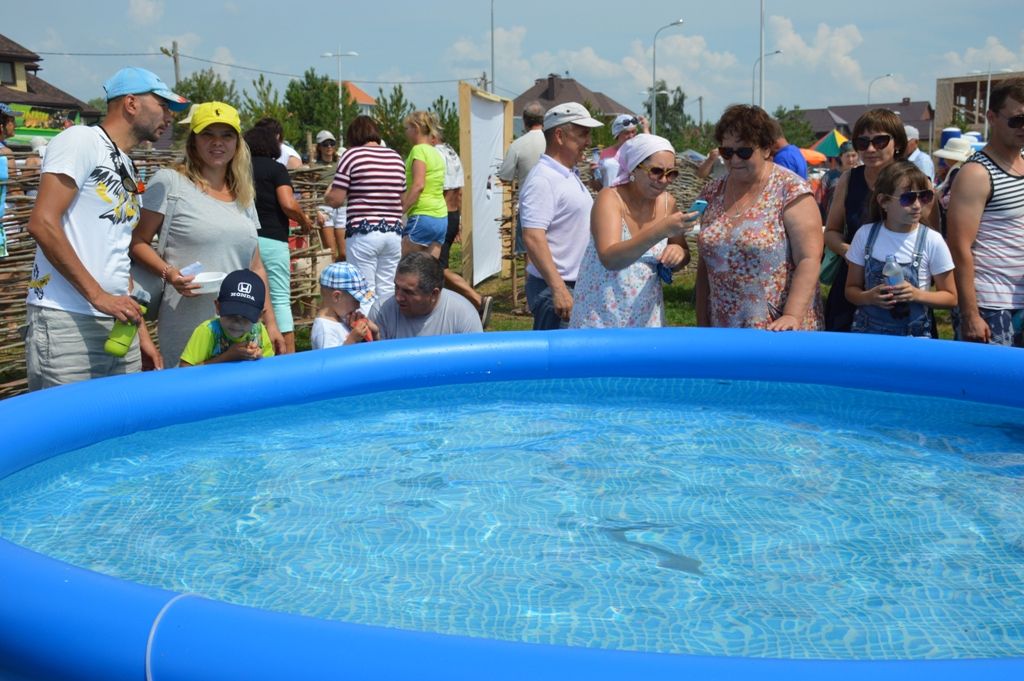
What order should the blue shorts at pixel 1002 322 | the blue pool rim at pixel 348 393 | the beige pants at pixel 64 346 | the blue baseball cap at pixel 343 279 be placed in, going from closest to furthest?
the blue pool rim at pixel 348 393 < the beige pants at pixel 64 346 < the blue shorts at pixel 1002 322 < the blue baseball cap at pixel 343 279

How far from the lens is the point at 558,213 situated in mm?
4891

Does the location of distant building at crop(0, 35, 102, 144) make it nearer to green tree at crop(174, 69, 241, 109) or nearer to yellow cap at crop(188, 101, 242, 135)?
green tree at crop(174, 69, 241, 109)

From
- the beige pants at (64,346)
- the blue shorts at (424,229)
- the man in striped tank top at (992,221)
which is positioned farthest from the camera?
the blue shorts at (424,229)

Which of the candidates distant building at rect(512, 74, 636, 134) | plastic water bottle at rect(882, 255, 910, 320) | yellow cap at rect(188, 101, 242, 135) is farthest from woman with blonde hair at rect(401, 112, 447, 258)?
distant building at rect(512, 74, 636, 134)

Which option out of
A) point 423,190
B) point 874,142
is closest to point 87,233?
point 874,142

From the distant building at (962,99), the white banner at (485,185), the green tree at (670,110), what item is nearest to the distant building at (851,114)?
the green tree at (670,110)

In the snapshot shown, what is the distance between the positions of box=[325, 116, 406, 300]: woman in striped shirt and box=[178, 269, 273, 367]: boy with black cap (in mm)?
2784

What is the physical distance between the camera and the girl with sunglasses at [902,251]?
168 inches

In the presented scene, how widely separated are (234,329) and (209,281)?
0.21 metres

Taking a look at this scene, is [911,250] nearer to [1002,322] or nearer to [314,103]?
[1002,322]

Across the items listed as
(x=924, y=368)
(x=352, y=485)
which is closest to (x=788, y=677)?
(x=352, y=485)

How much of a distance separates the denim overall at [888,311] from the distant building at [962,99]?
47.0 meters

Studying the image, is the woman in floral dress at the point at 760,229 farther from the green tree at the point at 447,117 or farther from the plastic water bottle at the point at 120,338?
the green tree at the point at 447,117

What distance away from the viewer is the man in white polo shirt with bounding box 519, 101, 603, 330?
15.6 ft
